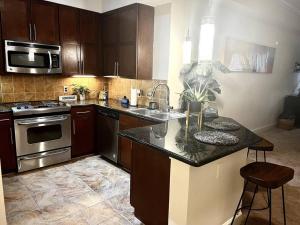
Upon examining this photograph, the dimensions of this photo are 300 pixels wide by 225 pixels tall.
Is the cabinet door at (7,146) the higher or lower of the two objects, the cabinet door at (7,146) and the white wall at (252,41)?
the lower

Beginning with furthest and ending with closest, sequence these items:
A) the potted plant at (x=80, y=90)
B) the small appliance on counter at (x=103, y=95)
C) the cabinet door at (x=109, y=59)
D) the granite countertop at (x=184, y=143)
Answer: the small appliance on counter at (x=103, y=95)
the potted plant at (x=80, y=90)
the cabinet door at (x=109, y=59)
the granite countertop at (x=184, y=143)

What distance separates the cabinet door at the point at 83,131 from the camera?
3631mm

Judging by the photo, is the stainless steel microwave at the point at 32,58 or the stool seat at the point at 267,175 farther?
the stainless steel microwave at the point at 32,58

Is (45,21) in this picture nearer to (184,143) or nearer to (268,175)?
(184,143)

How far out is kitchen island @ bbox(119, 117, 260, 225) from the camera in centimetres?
158

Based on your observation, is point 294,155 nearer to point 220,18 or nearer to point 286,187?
point 286,187

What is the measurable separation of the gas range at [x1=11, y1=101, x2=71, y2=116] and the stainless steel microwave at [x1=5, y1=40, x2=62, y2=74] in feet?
1.65

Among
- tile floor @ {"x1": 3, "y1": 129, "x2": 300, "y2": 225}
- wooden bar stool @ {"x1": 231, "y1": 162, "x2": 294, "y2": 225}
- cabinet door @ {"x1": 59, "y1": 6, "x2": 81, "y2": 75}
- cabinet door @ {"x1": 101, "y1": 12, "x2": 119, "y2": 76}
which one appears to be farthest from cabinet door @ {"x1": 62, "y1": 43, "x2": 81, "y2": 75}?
wooden bar stool @ {"x1": 231, "y1": 162, "x2": 294, "y2": 225}

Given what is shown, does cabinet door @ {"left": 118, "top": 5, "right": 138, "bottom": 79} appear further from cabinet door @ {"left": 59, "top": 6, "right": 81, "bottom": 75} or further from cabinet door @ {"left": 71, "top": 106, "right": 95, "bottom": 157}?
cabinet door @ {"left": 71, "top": 106, "right": 95, "bottom": 157}

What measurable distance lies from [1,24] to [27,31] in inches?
12.5

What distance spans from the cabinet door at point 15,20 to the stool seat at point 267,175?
335cm

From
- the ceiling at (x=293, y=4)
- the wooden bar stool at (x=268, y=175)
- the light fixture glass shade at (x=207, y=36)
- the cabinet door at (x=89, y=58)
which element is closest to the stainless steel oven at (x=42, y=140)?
the cabinet door at (x=89, y=58)

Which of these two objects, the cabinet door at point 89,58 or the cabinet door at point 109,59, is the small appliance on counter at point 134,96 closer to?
the cabinet door at point 109,59

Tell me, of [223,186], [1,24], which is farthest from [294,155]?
[1,24]
